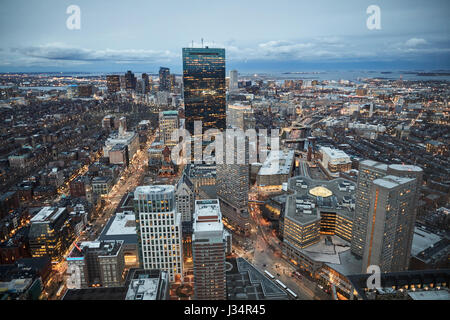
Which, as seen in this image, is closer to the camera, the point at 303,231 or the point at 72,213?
the point at 303,231

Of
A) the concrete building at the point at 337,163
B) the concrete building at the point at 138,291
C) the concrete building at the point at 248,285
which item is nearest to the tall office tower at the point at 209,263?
the concrete building at the point at 248,285

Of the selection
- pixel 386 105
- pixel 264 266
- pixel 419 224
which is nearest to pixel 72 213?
pixel 264 266

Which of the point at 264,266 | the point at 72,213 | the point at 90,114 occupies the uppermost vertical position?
the point at 90,114

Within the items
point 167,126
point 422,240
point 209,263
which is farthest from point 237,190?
point 167,126
